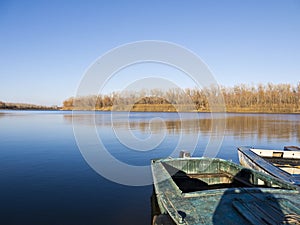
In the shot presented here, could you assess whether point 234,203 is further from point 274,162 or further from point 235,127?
point 235,127

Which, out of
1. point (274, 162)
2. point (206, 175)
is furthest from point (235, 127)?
point (206, 175)

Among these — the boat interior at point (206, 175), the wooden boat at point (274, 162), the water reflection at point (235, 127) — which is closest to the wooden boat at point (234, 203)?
the boat interior at point (206, 175)

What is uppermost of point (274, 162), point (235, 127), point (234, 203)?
point (234, 203)

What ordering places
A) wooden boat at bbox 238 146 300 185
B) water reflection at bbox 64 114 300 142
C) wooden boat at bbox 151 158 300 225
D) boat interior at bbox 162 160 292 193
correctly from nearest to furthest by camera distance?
wooden boat at bbox 151 158 300 225, boat interior at bbox 162 160 292 193, wooden boat at bbox 238 146 300 185, water reflection at bbox 64 114 300 142

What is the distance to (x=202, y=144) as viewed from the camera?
561 inches

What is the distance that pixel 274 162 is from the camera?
873cm

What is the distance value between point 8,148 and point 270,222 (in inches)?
539

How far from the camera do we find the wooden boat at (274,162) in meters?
5.93

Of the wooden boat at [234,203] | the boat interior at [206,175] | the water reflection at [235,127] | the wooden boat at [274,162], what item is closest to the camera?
the wooden boat at [234,203]

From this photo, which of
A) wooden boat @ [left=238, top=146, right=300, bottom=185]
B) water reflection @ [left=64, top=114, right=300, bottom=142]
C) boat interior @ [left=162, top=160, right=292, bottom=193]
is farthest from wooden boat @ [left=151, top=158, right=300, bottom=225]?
water reflection @ [left=64, top=114, right=300, bottom=142]

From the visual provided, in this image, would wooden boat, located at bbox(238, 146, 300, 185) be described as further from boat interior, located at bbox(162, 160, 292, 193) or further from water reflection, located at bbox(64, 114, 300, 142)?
water reflection, located at bbox(64, 114, 300, 142)

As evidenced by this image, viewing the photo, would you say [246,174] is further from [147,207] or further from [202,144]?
[202,144]

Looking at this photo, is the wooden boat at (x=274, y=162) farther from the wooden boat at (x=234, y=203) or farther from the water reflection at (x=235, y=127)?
the water reflection at (x=235, y=127)

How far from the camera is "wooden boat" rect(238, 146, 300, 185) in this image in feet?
19.4
